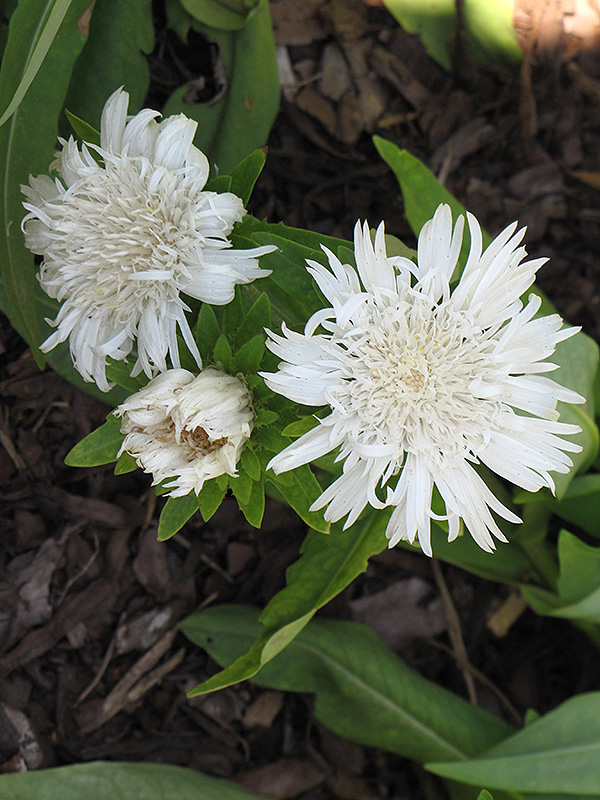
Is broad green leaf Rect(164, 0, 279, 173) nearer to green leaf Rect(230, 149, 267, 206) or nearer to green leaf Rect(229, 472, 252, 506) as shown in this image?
green leaf Rect(230, 149, 267, 206)

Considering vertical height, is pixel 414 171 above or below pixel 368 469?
above

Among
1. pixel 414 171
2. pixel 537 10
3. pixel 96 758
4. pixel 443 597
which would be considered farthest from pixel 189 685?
pixel 537 10

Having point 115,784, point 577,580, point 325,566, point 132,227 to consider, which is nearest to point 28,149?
point 132,227

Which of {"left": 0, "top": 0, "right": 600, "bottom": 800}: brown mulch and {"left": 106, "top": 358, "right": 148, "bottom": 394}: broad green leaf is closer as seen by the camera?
{"left": 106, "top": 358, "right": 148, "bottom": 394}: broad green leaf

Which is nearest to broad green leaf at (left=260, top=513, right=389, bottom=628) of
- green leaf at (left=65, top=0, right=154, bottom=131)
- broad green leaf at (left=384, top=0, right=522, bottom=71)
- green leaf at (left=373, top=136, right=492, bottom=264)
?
green leaf at (left=373, top=136, right=492, bottom=264)

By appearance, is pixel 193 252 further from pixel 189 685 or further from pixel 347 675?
pixel 189 685
